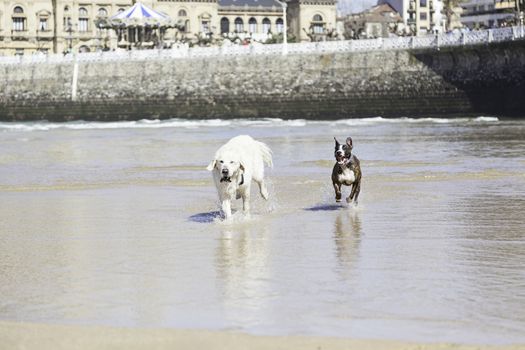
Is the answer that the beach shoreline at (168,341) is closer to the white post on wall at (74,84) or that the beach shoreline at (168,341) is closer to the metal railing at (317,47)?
the metal railing at (317,47)

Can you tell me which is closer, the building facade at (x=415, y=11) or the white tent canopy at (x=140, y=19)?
the white tent canopy at (x=140, y=19)

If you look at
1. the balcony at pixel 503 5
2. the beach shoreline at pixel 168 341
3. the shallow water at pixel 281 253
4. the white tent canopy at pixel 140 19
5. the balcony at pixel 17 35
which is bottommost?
the beach shoreline at pixel 168 341

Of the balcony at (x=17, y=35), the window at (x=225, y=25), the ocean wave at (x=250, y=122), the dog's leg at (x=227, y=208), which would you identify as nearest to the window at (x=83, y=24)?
the balcony at (x=17, y=35)

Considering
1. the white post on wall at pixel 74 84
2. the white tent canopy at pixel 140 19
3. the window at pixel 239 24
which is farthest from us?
the window at pixel 239 24

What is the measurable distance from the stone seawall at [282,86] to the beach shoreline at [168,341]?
4455 centimetres

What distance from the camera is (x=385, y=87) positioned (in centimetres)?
5744

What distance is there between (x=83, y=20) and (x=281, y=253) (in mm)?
104709

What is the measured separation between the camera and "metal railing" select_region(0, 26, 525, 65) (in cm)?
5441

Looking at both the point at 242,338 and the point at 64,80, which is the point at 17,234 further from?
the point at 64,80

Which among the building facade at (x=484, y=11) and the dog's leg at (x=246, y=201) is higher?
the building facade at (x=484, y=11)

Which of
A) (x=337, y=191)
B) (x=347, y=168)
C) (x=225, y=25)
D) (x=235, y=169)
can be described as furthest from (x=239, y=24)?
(x=235, y=169)

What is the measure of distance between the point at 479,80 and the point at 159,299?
150ft

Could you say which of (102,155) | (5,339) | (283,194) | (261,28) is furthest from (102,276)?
(261,28)

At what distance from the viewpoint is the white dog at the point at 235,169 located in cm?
1369
